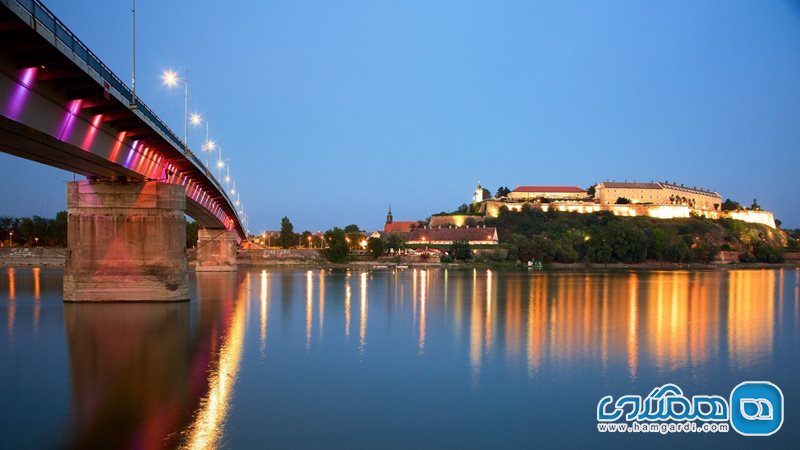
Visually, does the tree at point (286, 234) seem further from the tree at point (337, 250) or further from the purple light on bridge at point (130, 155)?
the purple light on bridge at point (130, 155)

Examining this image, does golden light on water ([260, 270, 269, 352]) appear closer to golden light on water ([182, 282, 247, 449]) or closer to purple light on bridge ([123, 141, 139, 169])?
golden light on water ([182, 282, 247, 449])

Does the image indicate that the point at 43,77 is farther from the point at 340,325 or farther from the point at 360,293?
the point at 360,293

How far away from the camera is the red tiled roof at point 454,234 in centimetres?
13062

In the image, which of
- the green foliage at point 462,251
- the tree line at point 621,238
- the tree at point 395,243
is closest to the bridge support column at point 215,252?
the tree at point 395,243

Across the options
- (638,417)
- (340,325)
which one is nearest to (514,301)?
(340,325)

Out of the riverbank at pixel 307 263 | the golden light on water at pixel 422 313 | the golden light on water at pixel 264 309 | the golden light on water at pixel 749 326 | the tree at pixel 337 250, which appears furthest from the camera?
the tree at pixel 337 250

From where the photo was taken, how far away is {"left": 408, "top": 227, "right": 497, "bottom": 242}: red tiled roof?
130625 mm

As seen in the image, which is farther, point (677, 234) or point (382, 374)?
point (677, 234)

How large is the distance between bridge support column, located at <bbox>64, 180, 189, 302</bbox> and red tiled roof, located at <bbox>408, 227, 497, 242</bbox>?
321 ft

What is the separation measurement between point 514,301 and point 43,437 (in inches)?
1353

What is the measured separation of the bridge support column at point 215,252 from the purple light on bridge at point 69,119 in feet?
185

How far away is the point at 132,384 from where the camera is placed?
17.6 meters

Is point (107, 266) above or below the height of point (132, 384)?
above

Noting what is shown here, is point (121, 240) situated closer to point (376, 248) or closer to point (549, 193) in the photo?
point (376, 248)
